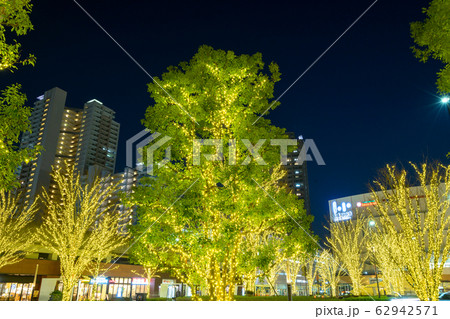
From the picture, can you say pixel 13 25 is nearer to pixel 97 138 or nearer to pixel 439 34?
pixel 439 34

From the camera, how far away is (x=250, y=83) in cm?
1171

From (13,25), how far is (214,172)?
5.99 metres

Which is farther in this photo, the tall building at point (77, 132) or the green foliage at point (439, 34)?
the tall building at point (77, 132)

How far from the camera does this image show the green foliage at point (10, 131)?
5.75m

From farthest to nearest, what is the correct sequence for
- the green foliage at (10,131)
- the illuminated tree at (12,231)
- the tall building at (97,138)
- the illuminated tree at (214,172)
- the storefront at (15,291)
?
the tall building at (97,138), the storefront at (15,291), the illuminated tree at (12,231), the illuminated tree at (214,172), the green foliage at (10,131)

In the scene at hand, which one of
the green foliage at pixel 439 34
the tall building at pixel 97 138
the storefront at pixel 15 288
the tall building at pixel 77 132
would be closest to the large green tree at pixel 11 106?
the green foliage at pixel 439 34

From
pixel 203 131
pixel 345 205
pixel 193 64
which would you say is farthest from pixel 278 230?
pixel 345 205

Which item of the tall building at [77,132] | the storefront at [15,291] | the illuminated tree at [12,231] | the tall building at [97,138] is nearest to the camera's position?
the illuminated tree at [12,231]

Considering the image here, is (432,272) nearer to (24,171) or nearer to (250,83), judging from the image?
(250,83)

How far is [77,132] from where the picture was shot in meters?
143

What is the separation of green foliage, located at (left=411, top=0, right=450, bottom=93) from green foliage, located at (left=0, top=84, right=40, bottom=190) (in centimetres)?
831

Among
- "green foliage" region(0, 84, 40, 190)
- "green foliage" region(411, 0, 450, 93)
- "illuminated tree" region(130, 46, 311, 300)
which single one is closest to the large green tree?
"green foliage" region(0, 84, 40, 190)

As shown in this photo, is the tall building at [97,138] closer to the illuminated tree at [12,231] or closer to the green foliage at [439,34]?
the illuminated tree at [12,231]

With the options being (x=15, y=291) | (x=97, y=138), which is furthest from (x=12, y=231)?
(x=97, y=138)
